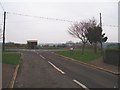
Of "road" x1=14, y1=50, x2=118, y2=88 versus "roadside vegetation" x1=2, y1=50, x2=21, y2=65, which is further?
"roadside vegetation" x1=2, y1=50, x2=21, y2=65

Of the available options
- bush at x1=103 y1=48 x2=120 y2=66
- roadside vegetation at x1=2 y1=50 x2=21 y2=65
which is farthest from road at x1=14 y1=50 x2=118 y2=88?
roadside vegetation at x1=2 y1=50 x2=21 y2=65

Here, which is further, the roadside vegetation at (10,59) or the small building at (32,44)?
the small building at (32,44)

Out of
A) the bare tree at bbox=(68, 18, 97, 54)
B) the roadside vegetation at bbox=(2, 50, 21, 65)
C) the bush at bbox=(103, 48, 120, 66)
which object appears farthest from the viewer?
the bare tree at bbox=(68, 18, 97, 54)

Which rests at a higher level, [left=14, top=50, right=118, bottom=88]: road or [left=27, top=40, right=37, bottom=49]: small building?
[left=27, top=40, right=37, bottom=49]: small building

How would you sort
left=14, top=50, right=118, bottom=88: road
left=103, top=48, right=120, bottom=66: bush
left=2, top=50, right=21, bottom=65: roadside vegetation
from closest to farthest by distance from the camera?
1. left=14, top=50, right=118, bottom=88: road
2. left=103, top=48, right=120, bottom=66: bush
3. left=2, top=50, right=21, bottom=65: roadside vegetation

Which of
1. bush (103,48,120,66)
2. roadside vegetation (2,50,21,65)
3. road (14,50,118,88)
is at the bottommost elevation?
road (14,50,118,88)

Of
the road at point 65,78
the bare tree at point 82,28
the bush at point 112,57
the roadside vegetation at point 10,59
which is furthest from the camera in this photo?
the bare tree at point 82,28

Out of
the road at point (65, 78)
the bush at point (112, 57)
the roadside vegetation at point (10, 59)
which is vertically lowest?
the road at point (65, 78)

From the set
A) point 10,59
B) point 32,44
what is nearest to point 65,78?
point 10,59

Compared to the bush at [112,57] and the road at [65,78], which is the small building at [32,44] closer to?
the bush at [112,57]

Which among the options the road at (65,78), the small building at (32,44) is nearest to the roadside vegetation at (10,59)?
the road at (65,78)

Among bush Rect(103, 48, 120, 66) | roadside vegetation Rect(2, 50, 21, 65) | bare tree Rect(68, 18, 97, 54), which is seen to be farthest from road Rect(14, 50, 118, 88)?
bare tree Rect(68, 18, 97, 54)

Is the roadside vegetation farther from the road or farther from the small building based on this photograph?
the small building

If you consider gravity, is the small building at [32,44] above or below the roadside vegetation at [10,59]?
above
